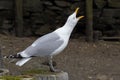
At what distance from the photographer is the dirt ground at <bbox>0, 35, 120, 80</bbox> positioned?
28.0ft

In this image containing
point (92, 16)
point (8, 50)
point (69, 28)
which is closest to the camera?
point (69, 28)

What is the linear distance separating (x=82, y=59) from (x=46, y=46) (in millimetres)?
3971

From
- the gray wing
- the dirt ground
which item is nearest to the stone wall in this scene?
the dirt ground

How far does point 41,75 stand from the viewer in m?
5.62

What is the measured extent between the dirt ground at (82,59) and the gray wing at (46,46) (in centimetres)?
221

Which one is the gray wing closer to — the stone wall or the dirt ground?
the dirt ground

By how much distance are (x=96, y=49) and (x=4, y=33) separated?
2.19m

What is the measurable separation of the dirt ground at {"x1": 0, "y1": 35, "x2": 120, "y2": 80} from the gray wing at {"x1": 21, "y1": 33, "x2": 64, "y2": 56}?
2.21m

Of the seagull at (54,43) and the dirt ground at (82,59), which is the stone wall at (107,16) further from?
the seagull at (54,43)

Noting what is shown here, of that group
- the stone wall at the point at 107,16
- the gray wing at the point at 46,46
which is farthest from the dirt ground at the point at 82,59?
the gray wing at the point at 46,46

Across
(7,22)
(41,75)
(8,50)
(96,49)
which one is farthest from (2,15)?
(41,75)

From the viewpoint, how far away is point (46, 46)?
219 inches

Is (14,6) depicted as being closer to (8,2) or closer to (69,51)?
(8,2)

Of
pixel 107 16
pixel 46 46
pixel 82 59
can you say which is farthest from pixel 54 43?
pixel 107 16
